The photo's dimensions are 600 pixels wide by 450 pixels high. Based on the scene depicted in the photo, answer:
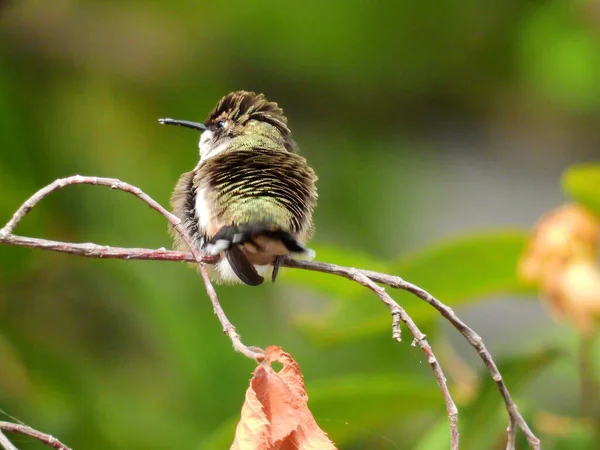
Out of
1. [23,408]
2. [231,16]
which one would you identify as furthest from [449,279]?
[231,16]

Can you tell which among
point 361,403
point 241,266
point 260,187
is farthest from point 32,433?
point 361,403

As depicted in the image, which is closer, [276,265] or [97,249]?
[97,249]

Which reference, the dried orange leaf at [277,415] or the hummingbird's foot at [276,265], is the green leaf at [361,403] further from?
the dried orange leaf at [277,415]

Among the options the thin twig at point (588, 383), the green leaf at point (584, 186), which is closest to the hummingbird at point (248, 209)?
the green leaf at point (584, 186)

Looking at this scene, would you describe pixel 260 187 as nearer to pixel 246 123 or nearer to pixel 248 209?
pixel 248 209

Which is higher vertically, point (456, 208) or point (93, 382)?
point (456, 208)

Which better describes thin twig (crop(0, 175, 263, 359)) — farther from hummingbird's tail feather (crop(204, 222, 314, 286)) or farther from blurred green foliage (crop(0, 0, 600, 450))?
blurred green foliage (crop(0, 0, 600, 450))

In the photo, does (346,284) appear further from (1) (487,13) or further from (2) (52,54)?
(1) (487,13)
